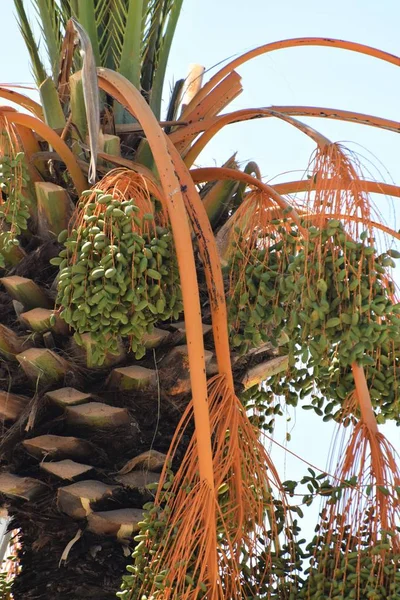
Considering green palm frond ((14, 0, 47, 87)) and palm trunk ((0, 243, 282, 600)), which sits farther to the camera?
green palm frond ((14, 0, 47, 87))

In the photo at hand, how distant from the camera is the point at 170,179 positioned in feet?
11.5

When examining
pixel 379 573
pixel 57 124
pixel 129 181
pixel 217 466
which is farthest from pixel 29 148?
pixel 379 573

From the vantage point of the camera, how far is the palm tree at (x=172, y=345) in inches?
133

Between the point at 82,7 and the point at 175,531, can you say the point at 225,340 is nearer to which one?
the point at 175,531

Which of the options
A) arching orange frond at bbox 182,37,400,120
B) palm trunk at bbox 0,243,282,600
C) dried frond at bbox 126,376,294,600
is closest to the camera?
dried frond at bbox 126,376,294,600

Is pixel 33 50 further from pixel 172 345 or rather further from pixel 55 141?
pixel 172 345

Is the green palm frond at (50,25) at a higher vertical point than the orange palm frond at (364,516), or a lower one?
higher

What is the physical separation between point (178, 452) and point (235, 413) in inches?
14.7

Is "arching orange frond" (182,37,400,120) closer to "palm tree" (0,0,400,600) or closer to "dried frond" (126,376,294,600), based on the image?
"palm tree" (0,0,400,600)

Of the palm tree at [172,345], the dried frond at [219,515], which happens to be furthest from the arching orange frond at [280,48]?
the dried frond at [219,515]

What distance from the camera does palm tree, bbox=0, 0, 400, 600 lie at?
3.39 m

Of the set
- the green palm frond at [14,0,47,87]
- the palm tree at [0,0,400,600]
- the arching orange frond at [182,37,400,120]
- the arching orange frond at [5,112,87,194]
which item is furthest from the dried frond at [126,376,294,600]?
the green palm frond at [14,0,47,87]

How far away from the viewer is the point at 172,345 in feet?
13.1

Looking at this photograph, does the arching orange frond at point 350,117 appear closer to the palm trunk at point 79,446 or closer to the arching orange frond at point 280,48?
the arching orange frond at point 280,48
